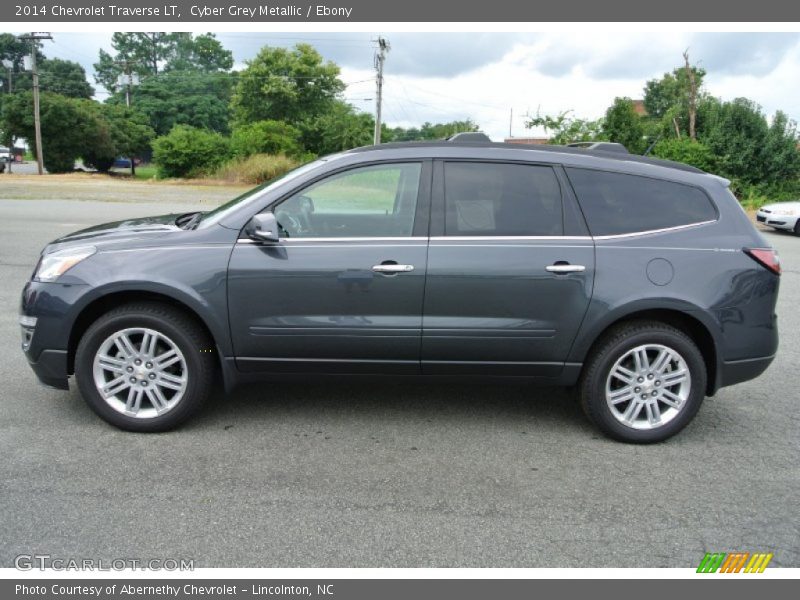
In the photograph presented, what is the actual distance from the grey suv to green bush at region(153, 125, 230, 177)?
37853 millimetres

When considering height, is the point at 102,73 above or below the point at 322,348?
above

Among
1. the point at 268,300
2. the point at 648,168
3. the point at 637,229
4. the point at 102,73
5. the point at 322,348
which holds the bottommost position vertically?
the point at 322,348

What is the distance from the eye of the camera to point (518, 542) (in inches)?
122

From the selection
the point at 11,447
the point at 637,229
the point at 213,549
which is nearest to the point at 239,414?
the point at 11,447

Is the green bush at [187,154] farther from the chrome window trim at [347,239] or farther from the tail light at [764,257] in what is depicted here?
the tail light at [764,257]

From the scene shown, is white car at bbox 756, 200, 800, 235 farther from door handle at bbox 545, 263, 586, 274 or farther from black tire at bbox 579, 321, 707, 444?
door handle at bbox 545, 263, 586, 274

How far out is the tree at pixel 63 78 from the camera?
8106cm

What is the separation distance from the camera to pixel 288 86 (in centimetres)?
5375

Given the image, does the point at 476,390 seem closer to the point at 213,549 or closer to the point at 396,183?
the point at 396,183

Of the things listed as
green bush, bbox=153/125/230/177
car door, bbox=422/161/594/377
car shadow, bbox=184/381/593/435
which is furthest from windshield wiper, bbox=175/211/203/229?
green bush, bbox=153/125/230/177

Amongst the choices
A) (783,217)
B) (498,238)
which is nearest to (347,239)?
(498,238)

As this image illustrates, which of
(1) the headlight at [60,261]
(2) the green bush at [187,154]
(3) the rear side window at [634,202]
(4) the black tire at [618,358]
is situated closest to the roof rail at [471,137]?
(3) the rear side window at [634,202]

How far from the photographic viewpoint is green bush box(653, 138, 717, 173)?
2767 centimetres

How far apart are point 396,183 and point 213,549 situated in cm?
239
